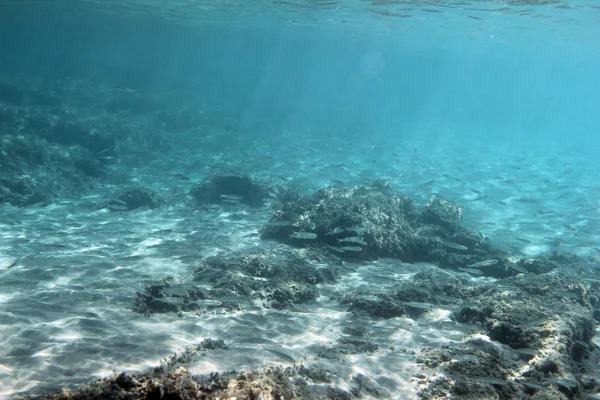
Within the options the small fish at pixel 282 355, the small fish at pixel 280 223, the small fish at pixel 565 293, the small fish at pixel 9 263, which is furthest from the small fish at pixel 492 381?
the small fish at pixel 9 263

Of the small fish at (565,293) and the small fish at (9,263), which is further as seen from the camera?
the small fish at (9,263)

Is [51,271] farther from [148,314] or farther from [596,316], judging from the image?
[596,316]

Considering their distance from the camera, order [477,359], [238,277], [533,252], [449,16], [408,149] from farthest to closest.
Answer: [408,149] < [449,16] < [533,252] < [238,277] < [477,359]

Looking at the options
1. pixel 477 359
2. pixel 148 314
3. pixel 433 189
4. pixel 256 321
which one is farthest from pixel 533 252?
pixel 148 314

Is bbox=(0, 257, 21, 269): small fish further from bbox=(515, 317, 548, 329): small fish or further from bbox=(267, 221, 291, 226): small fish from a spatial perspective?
bbox=(515, 317, 548, 329): small fish

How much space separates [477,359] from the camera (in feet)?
18.3

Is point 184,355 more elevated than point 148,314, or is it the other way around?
point 184,355

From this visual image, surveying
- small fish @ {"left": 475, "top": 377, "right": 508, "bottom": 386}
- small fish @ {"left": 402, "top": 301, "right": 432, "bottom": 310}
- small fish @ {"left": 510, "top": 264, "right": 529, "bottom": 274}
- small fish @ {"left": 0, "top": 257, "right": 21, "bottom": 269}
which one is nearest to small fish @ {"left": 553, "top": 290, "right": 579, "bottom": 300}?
small fish @ {"left": 510, "top": 264, "right": 529, "bottom": 274}

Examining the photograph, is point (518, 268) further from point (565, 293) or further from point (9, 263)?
point (9, 263)

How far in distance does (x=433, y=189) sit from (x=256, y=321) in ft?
64.0

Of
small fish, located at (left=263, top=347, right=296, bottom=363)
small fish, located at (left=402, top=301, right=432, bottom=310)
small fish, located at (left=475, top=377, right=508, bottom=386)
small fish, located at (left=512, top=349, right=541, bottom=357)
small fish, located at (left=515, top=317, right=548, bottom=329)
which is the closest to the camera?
small fish, located at (left=475, top=377, right=508, bottom=386)

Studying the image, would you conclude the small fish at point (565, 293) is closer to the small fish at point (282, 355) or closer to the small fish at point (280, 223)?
the small fish at point (282, 355)

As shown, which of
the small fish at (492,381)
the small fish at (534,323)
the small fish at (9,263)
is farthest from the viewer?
the small fish at (9,263)

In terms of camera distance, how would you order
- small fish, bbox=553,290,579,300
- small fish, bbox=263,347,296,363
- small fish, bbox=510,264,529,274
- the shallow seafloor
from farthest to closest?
small fish, bbox=510,264,529,274, small fish, bbox=553,290,579,300, small fish, bbox=263,347,296,363, the shallow seafloor
